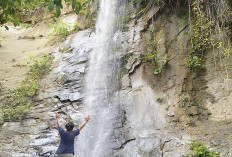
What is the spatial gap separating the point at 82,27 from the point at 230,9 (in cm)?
621

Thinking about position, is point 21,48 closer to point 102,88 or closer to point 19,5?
point 102,88

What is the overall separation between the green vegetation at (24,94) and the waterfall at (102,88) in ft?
6.06

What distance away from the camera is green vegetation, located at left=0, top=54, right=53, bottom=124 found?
7680 mm

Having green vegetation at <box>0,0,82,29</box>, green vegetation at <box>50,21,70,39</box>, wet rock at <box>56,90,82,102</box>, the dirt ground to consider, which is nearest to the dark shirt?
green vegetation at <box>0,0,82,29</box>

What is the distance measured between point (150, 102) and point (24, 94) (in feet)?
14.0

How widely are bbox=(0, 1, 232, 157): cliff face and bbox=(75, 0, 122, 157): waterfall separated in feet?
0.65

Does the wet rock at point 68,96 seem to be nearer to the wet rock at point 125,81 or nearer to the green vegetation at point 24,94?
the green vegetation at point 24,94

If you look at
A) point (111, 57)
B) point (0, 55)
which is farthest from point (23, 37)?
point (111, 57)

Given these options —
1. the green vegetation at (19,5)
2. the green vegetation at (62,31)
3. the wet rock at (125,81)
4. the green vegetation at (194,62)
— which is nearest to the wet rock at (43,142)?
the wet rock at (125,81)

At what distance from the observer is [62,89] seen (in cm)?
838

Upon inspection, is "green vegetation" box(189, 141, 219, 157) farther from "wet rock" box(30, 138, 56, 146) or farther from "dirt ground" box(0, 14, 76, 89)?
"dirt ground" box(0, 14, 76, 89)

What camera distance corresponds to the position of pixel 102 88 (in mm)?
8219

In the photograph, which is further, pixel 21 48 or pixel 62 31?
pixel 21 48

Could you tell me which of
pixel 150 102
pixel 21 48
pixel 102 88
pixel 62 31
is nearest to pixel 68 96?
pixel 102 88
